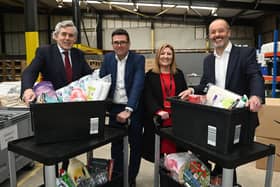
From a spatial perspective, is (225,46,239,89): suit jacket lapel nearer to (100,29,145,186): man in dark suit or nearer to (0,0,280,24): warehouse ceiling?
(100,29,145,186): man in dark suit

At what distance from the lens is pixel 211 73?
1774 mm

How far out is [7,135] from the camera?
7.51ft

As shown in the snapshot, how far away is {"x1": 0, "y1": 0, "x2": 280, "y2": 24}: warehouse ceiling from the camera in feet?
24.8

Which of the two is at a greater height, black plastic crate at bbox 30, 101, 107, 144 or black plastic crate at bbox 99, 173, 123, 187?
black plastic crate at bbox 30, 101, 107, 144

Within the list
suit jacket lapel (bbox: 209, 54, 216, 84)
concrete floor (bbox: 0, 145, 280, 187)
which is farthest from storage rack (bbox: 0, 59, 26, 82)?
suit jacket lapel (bbox: 209, 54, 216, 84)

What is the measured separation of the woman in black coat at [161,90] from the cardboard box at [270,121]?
3.87 feet

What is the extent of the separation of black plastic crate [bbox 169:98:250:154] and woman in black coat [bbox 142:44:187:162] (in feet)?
2.00

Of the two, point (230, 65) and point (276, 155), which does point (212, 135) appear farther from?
point (276, 155)

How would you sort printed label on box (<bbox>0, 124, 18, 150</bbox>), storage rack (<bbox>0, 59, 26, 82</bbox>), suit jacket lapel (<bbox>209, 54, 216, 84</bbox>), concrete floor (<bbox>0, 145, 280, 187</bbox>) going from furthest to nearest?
storage rack (<bbox>0, 59, 26, 82</bbox>) < concrete floor (<bbox>0, 145, 280, 187</bbox>) < printed label on box (<bbox>0, 124, 18, 150</bbox>) < suit jacket lapel (<bbox>209, 54, 216, 84</bbox>)

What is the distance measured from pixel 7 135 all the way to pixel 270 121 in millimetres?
2578

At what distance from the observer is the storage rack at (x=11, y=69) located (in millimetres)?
7232

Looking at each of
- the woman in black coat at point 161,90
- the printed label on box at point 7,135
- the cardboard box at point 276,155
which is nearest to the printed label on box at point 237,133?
the woman in black coat at point 161,90

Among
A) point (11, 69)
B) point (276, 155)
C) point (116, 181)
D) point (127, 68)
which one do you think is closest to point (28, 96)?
point (116, 181)

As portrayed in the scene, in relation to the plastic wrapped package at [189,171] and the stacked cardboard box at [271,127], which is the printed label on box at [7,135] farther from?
the stacked cardboard box at [271,127]
